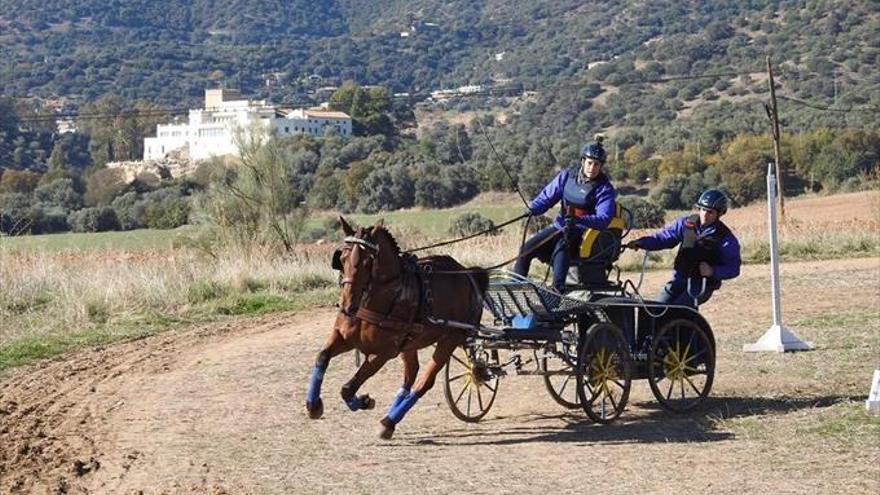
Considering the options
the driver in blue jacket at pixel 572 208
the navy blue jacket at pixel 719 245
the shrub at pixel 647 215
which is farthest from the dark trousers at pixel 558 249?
the shrub at pixel 647 215

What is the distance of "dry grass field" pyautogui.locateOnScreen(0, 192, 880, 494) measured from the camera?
9586 mm

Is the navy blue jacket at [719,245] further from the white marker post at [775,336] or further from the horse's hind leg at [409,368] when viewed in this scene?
the white marker post at [775,336]

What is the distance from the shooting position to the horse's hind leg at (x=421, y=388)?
35.3ft

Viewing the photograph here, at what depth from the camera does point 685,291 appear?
12.7 m

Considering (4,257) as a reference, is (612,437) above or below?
below

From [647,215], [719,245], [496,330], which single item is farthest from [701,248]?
[647,215]

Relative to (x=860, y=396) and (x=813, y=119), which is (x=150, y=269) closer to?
(x=860, y=396)

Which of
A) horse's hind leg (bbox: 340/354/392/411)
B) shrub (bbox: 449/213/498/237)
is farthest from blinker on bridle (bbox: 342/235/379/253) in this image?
shrub (bbox: 449/213/498/237)

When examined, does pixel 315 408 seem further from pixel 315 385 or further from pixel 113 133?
pixel 113 133

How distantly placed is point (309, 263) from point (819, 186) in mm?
32928

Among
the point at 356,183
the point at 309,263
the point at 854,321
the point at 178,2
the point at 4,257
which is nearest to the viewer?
the point at 854,321

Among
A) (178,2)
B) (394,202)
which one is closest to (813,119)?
(394,202)

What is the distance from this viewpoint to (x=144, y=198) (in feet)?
167

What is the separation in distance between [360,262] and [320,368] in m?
0.85
